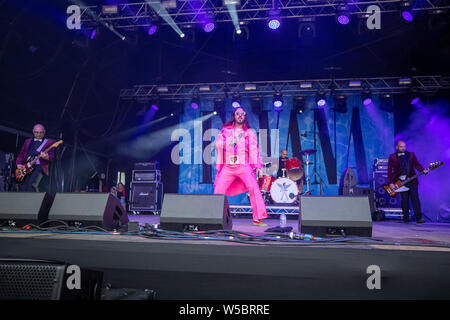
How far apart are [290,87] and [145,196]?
594cm

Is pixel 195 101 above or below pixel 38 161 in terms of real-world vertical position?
above

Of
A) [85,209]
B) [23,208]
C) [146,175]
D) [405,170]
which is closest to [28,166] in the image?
[23,208]

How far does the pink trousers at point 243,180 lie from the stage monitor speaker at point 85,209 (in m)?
1.77

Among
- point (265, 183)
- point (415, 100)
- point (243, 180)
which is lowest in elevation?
point (243, 180)

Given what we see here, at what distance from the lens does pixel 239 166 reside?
4457 mm

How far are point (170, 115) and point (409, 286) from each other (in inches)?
423

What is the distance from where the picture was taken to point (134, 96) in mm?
11109

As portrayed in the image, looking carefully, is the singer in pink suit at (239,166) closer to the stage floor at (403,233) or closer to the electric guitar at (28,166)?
the stage floor at (403,233)

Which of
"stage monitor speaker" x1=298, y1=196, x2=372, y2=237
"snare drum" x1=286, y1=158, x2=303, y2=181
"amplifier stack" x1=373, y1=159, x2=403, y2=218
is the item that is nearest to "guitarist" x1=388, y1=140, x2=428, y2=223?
"amplifier stack" x1=373, y1=159, x2=403, y2=218

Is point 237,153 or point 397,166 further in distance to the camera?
point 397,166

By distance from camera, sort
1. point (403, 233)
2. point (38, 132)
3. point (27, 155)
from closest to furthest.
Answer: point (403, 233)
point (27, 155)
point (38, 132)

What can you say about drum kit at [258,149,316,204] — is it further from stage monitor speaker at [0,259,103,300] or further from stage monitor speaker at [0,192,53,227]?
stage monitor speaker at [0,259,103,300]

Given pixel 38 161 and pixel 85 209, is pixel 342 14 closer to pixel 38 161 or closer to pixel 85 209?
pixel 85 209
